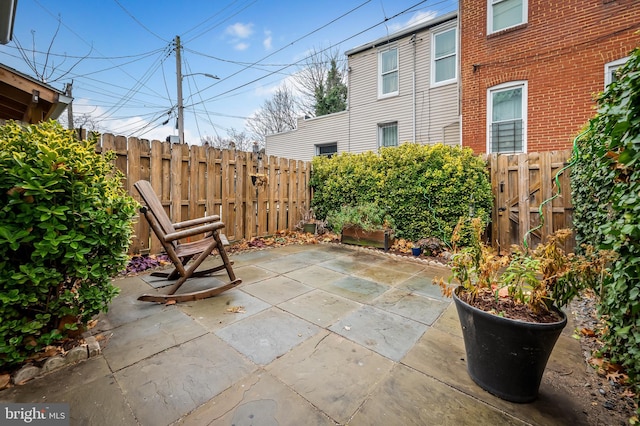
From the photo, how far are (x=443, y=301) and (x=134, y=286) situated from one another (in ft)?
10.8

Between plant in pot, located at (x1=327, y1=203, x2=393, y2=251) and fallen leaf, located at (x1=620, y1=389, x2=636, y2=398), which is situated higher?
plant in pot, located at (x1=327, y1=203, x2=393, y2=251)

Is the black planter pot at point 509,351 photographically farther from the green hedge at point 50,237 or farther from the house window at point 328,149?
the house window at point 328,149

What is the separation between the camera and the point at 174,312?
2.34 metres

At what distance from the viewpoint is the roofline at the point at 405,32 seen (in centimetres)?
767

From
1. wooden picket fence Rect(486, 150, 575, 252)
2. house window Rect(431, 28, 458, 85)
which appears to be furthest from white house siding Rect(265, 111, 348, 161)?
wooden picket fence Rect(486, 150, 575, 252)

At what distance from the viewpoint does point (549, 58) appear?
585 centimetres

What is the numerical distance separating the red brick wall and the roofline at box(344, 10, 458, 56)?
0.76 metres

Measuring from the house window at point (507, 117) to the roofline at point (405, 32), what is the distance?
2.83 metres

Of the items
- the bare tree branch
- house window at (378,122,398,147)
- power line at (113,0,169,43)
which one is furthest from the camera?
the bare tree branch

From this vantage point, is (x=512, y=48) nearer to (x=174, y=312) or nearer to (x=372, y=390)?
(x=372, y=390)

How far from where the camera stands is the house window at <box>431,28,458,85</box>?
779cm

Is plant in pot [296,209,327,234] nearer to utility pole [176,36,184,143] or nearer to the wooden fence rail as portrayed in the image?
the wooden fence rail

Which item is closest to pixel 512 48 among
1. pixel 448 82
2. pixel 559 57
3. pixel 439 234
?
pixel 559 57

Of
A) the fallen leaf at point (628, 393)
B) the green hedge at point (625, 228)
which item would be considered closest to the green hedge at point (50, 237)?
the green hedge at point (625, 228)
